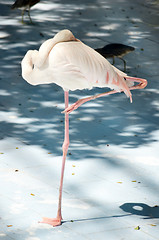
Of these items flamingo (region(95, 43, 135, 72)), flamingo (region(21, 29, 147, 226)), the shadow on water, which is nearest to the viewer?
flamingo (region(21, 29, 147, 226))

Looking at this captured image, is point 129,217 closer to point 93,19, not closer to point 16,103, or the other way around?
point 16,103

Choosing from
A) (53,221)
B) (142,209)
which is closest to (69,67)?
(53,221)

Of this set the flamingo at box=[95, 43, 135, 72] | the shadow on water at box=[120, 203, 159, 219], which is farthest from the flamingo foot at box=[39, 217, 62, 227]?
the flamingo at box=[95, 43, 135, 72]

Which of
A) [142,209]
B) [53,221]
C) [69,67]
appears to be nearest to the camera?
[69,67]

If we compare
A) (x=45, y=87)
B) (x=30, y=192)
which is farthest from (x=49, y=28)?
(x=30, y=192)

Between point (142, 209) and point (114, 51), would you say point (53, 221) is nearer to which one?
point (142, 209)

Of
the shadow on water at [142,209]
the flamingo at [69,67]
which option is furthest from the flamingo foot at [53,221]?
the flamingo at [69,67]

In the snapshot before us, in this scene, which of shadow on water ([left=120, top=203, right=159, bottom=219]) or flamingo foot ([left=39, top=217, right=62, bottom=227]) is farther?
shadow on water ([left=120, top=203, right=159, bottom=219])

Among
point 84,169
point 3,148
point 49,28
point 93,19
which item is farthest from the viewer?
point 93,19

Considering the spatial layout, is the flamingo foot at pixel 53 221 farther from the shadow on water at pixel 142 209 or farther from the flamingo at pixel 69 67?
the flamingo at pixel 69 67

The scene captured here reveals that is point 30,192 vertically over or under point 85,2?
under

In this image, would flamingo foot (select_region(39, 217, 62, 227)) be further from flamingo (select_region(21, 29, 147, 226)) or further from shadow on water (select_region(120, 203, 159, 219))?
flamingo (select_region(21, 29, 147, 226))

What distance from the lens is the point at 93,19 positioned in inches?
542

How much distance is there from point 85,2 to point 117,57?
4.39m
